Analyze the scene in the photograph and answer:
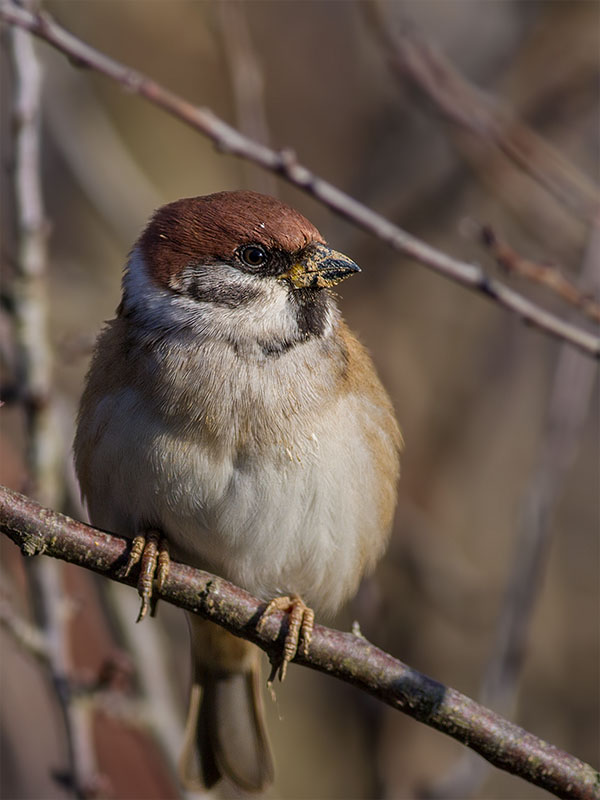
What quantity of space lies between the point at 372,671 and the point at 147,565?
683 millimetres

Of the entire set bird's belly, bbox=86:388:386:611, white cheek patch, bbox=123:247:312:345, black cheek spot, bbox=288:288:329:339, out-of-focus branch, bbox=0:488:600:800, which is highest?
black cheek spot, bbox=288:288:329:339

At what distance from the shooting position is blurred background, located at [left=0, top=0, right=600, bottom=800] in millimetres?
4652

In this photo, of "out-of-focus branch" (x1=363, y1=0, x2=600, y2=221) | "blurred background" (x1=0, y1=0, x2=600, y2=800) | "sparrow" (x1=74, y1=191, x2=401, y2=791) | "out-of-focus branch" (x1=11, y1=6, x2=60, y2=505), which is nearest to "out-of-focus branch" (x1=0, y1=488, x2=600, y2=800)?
"sparrow" (x1=74, y1=191, x2=401, y2=791)

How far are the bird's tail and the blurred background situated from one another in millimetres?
381

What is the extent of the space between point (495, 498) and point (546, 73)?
101 inches

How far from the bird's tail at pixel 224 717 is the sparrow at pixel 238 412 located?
0.43 m

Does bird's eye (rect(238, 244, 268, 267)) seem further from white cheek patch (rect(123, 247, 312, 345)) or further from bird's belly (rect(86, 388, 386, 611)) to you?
bird's belly (rect(86, 388, 386, 611))

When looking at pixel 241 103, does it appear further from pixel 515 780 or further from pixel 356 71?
pixel 515 780

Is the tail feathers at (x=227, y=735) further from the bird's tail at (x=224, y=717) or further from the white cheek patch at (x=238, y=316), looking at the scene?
the white cheek patch at (x=238, y=316)

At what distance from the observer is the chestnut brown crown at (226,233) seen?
3213mm

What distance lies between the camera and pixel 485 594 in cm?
550

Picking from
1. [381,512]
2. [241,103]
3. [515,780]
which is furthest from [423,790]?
[241,103]

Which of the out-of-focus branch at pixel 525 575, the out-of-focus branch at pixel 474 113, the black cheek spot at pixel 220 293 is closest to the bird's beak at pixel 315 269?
the black cheek spot at pixel 220 293

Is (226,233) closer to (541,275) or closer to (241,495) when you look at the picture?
(241,495)
